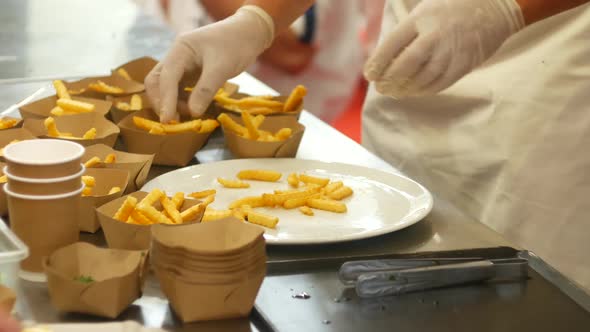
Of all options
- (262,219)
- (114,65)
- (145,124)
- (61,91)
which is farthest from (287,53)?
(262,219)

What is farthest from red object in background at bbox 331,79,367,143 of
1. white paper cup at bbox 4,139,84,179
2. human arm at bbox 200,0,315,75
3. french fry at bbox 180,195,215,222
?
white paper cup at bbox 4,139,84,179

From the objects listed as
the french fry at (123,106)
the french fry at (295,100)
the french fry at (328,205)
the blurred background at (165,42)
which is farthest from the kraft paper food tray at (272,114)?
the blurred background at (165,42)

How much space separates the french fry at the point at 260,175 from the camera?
5.77 ft

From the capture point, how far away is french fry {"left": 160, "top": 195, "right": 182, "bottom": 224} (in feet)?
4.39

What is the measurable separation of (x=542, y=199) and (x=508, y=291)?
837 mm

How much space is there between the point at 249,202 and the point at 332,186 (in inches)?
7.4

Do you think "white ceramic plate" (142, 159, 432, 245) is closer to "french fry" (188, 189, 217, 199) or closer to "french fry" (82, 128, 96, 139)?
"french fry" (188, 189, 217, 199)

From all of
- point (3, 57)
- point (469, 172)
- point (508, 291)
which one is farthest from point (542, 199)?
point (3, 57)

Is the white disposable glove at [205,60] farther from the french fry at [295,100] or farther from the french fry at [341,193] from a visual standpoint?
the french fry at [341,193]

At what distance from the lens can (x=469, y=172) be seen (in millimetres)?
2256

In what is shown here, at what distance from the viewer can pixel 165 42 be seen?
3.01 m

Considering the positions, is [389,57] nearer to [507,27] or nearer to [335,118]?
[507,27]

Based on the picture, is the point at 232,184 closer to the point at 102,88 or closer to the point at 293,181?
the point at 293,181

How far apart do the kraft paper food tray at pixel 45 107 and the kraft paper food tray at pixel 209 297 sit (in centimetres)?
80
